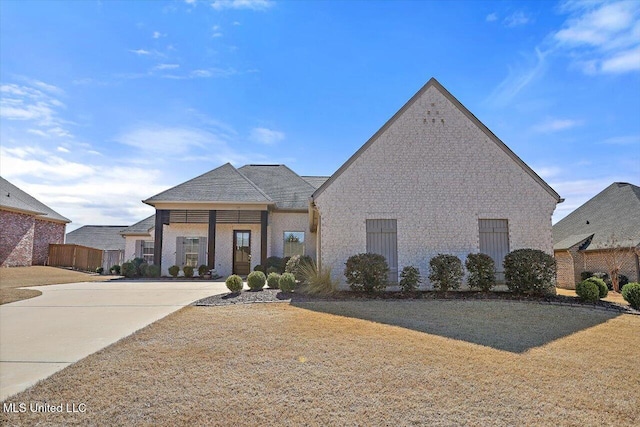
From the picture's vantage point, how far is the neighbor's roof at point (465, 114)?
12688mm

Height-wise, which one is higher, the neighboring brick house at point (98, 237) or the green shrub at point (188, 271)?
the neighboring brick house at point (98, 237)

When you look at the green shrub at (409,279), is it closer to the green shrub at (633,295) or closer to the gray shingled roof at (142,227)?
the green shrub at (633,295)

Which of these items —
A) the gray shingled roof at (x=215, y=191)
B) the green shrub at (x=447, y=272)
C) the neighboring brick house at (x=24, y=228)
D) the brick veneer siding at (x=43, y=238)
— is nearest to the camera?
the green shrub at (x=447, y=272)

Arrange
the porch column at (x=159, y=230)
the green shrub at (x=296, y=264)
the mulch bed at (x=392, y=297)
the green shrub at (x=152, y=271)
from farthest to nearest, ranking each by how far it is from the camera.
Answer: the porch column at (x=159, y=230) → the green shrub at (x=152, y=271) → the green shrub at (x=296, y=264) → the mulch bed at (x=392, y=297)

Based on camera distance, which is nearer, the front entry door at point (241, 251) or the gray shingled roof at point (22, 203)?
the front entry door at point (241, 251)

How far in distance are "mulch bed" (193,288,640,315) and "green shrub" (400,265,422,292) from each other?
243 millimetres

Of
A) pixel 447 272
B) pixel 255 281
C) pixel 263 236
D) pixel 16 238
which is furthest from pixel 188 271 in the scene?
pixel 447 272

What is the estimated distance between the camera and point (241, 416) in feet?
11.6

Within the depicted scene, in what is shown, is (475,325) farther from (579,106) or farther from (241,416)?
(579,106)

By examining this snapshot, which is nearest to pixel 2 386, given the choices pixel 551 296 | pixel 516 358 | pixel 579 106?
pixel 516 358

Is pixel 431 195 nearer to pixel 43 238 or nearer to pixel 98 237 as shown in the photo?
pixel 43 238

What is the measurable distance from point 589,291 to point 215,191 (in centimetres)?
1683

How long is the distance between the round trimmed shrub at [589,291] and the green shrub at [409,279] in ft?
15.4

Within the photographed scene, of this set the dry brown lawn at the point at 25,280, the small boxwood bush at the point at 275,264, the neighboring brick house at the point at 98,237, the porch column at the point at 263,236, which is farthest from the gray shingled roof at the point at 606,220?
the neighboring brick house at the point at 98,237
